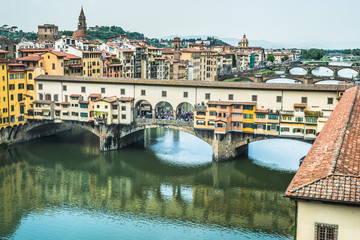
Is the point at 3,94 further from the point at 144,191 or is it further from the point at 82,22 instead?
the point at 82,22

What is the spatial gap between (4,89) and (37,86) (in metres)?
3.52

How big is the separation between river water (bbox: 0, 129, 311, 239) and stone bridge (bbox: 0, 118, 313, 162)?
105 centimetres

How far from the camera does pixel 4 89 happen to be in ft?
128

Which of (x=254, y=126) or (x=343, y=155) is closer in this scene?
(x=343, y=155)

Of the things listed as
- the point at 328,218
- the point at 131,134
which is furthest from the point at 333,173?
the point at 131,134

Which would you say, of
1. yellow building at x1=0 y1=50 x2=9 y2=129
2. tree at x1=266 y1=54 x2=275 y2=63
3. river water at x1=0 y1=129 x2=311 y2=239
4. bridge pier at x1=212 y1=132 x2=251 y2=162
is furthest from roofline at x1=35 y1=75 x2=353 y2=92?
tree at x1=266 y1=54 x2=275 y2=63

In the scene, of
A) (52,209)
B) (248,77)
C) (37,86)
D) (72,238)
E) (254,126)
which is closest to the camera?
(72,238)

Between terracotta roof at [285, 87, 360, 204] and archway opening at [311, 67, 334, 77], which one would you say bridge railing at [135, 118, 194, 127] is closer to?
terracotta roof at [285, 87, 360, 204]

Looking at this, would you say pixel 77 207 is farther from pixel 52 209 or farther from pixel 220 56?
pixel 220 56

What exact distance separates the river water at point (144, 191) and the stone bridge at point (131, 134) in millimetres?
1048

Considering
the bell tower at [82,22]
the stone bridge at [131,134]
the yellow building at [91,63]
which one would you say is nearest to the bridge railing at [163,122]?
the stone bridge at [131,134]

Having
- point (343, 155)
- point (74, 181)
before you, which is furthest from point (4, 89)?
point (343, 155)

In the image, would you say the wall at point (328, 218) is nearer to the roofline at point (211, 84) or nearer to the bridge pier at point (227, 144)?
the bridge pier at point (227, 144)

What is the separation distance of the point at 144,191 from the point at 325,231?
20206 millimetres
